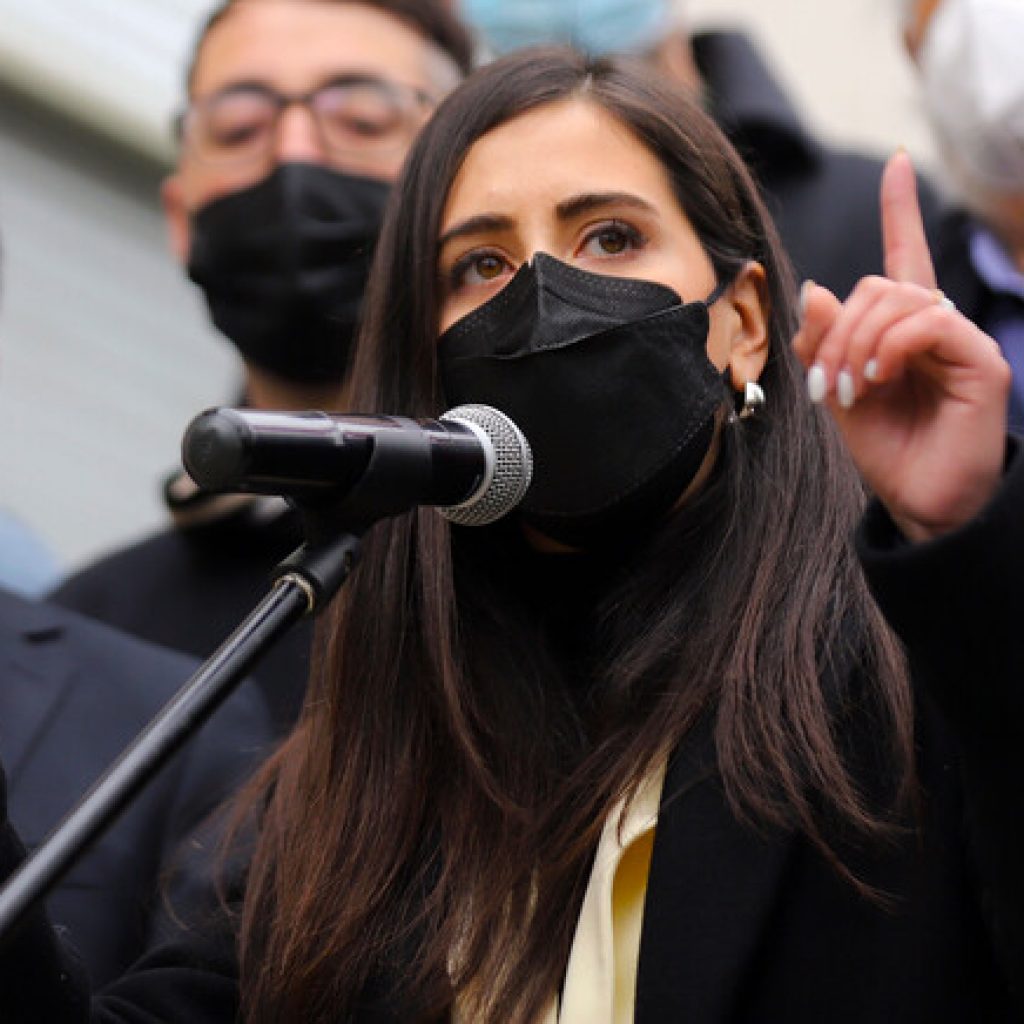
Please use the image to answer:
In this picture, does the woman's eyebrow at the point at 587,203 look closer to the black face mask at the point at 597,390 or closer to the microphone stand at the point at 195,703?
the black face mask at the point at 597,390

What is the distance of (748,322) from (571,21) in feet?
6.49

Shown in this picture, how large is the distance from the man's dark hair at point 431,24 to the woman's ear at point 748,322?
165cm

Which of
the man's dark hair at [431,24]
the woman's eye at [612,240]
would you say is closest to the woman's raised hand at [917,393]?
the woman's eye at [612,240]

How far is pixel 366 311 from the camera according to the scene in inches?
130

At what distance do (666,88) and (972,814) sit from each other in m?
1.30

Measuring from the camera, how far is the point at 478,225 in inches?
122

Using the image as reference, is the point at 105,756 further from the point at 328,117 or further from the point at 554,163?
the point at 328,117

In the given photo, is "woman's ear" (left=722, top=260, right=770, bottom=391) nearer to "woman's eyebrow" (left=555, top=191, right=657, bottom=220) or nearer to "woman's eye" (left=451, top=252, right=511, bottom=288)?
"woman's eyebrow" (left=555, top=191, right=657, bottom=220)

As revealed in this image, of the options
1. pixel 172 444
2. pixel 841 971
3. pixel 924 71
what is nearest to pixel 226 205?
pixel 924 71

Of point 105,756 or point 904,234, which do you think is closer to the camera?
point 904,234

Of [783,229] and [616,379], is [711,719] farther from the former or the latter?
[783,229]

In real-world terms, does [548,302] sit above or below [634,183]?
below

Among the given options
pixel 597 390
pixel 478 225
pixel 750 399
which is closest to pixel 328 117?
pixel 478 225

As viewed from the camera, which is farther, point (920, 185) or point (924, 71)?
point (920, 185)
